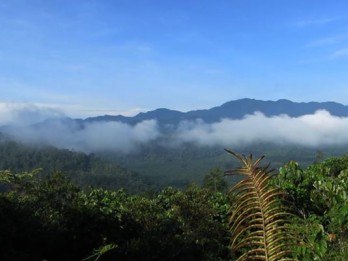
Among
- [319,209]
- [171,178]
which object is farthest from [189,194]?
[171,178]

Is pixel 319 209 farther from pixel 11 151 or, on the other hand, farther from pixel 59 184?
pixel 11 151

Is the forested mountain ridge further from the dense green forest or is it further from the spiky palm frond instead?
the spiky palm frond

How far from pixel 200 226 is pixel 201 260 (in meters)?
1.09

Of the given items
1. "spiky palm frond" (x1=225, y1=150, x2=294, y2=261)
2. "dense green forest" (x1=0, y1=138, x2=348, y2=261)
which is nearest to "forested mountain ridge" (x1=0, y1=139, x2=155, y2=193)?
"dense green forest" (x1=0, y1=138, x2=348, y2=261)

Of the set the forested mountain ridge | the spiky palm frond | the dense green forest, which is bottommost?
the forested mountain ridge

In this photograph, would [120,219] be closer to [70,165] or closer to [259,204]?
[259,204]

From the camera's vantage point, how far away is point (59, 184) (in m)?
10.0

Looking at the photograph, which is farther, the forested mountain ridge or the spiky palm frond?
the forested mountain ridge

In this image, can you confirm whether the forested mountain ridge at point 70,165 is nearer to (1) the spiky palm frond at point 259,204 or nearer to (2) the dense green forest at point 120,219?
(2) the dense green forest at point 120,219

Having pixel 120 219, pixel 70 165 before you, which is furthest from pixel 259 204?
pixel 70 165

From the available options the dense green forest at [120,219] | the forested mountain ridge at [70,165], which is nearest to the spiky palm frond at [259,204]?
the dense green forest at [120,219]

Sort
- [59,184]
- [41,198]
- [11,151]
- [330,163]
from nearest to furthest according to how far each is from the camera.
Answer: [41,198] → [59,184] → [330,163] → [11,151]

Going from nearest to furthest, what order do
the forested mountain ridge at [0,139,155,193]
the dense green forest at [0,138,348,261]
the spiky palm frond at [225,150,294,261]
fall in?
the spiky palm frond at [225,150,294,261] < the dense green forest at [0,138,348,261] < the forested mountain ridge at [0,139,155,193]

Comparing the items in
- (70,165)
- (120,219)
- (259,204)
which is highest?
(259,204)
